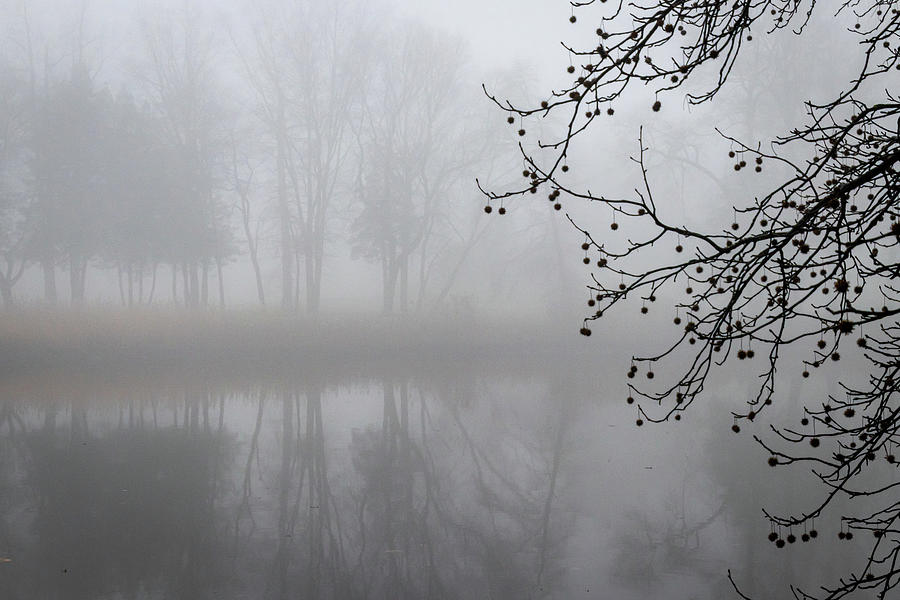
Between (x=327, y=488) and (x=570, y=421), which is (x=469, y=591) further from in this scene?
(x=570, y=421)

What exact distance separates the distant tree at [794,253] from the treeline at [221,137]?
4.89 metres

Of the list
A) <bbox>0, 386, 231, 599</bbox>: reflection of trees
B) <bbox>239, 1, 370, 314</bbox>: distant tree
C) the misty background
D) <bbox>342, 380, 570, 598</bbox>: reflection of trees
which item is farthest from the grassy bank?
<bbox>342, 380, 570, 598</bbox>: reflection of trees

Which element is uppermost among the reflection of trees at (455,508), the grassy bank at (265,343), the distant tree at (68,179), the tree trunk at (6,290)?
the distant tree at (68,179)

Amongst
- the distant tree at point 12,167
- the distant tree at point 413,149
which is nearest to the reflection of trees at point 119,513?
the distant tree at point 12,167

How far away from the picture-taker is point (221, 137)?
95.0ft

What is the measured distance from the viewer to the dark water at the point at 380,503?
6.00 meters

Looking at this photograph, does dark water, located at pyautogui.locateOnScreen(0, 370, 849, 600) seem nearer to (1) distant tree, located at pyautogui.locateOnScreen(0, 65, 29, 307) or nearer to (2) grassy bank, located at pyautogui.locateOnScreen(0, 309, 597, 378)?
(2) grassy bank, located at pyautogui.locateOnScreen(0, 309, 597, 378)

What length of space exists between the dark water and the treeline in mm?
13540

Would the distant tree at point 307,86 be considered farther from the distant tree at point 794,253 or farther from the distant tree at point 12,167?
the distant tree at point 12,167

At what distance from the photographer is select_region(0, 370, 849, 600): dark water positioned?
19.7 ft

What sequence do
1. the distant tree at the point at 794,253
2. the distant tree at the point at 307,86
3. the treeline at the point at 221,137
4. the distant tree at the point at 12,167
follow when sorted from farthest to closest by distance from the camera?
the distant tree at the point at 307,86 < the treeline at the point at 221,137 < the distant tree at the point at 12,167 < the distant tree at the point at 794,253

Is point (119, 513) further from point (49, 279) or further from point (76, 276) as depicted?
point (49, 279)

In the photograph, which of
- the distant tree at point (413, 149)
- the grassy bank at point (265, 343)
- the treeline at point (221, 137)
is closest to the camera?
the grassy bank at point (265, 343)

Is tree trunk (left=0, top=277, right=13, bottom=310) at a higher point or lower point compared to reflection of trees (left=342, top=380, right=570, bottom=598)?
higher
